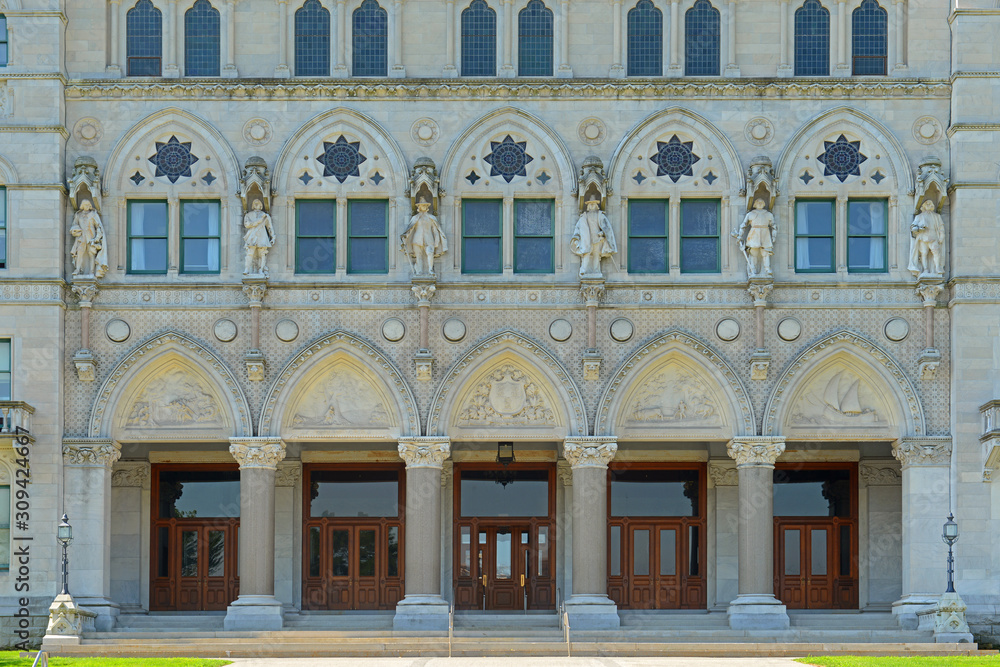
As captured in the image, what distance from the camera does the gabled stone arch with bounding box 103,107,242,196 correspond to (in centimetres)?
3994

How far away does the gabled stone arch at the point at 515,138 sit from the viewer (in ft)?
131

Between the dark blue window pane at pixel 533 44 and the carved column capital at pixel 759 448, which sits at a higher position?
the dark blue window pane at pixel 533 44

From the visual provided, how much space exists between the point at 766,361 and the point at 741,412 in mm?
1352

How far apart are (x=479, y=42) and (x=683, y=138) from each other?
217 inches

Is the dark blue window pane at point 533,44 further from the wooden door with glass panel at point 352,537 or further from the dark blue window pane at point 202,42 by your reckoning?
the wooden door with glass panel at point 352,537

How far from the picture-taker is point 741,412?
39.3 m

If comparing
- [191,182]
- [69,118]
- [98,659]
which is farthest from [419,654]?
[69,118]

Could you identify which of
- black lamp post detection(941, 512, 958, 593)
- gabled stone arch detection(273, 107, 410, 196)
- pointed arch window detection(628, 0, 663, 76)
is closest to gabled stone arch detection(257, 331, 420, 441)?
gabled stone arch detection(273, 107, 410, 196)

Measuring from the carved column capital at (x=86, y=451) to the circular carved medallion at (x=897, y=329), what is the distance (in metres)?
18.5

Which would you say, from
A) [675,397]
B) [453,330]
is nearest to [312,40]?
[453,330]

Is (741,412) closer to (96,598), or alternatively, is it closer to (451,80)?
(451,80)

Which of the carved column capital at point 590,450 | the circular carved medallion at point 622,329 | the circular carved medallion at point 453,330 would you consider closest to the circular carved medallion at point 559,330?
the circular carved medallion at point 622,329

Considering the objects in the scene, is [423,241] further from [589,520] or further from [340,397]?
[589,520]

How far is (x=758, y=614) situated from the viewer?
38.3 meters
